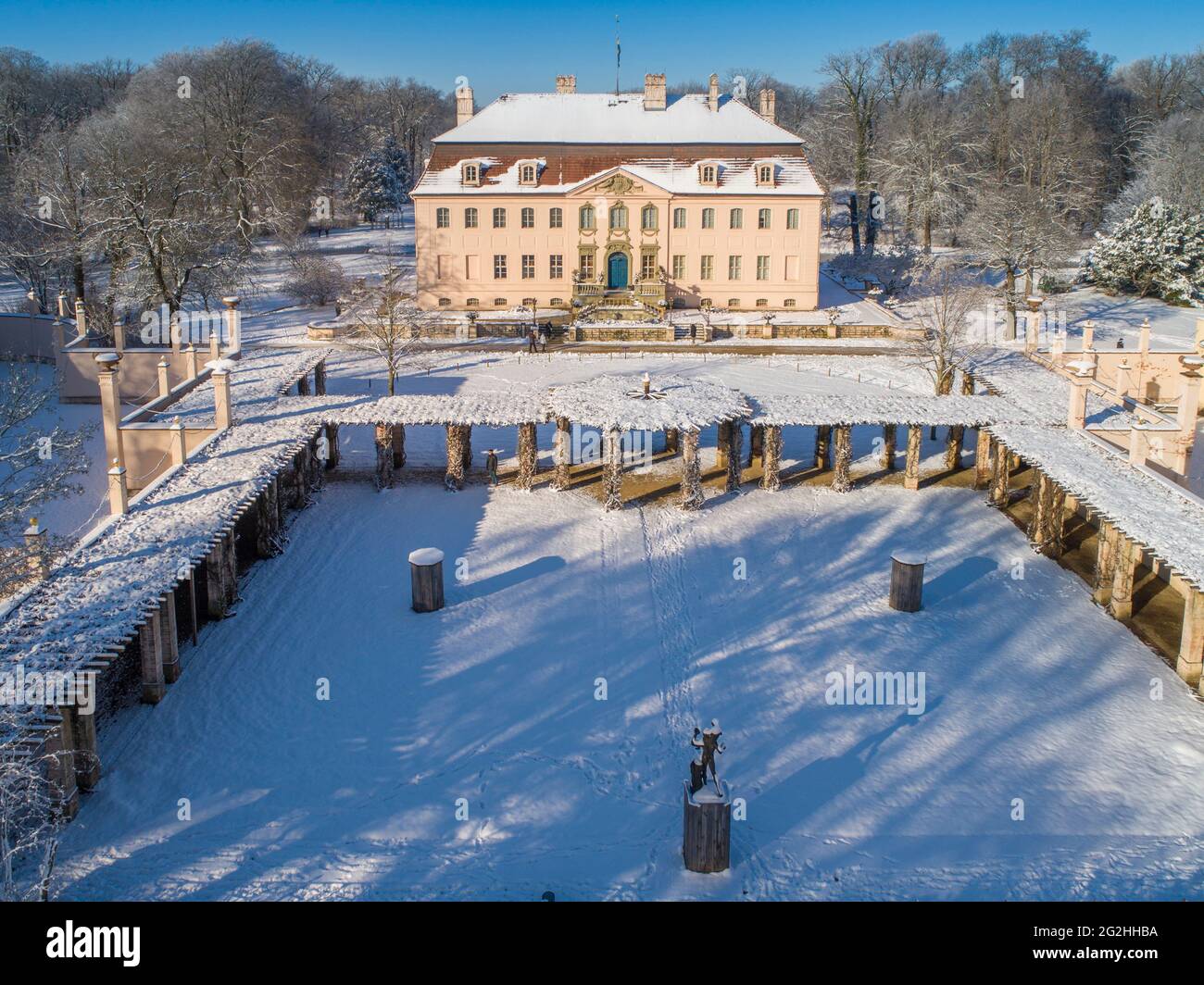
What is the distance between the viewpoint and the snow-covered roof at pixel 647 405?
90.9 feet

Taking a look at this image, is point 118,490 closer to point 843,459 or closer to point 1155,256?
point 843,459

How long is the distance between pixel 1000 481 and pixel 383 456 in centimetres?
1621

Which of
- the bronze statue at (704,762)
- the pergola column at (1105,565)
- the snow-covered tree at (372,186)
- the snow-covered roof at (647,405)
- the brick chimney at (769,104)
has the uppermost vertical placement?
the brick chimney at (769,104)

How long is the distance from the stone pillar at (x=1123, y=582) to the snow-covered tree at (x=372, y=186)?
6606 cm

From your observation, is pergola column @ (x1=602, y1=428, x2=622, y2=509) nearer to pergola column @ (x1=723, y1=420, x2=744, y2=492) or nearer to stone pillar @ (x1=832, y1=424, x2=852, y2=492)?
pergola column @ (x1=723, y1=420, x2=744, y2=492)

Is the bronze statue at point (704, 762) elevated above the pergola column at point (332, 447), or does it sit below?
below

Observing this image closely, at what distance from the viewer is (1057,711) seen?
1902 centimetres

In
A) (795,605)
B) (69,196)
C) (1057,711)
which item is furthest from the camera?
(69,196)

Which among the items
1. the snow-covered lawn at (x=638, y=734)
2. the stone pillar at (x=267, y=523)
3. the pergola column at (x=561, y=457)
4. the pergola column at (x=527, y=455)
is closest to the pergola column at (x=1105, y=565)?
the snow-covered lawn at (x=638, y=734)

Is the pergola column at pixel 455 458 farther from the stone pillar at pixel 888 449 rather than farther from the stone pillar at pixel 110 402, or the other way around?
the stone pillar at pixel 888 449

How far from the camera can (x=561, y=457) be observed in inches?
1159

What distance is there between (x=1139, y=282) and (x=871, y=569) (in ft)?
119

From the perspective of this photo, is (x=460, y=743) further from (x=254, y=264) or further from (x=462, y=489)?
(x=254, y=264)
